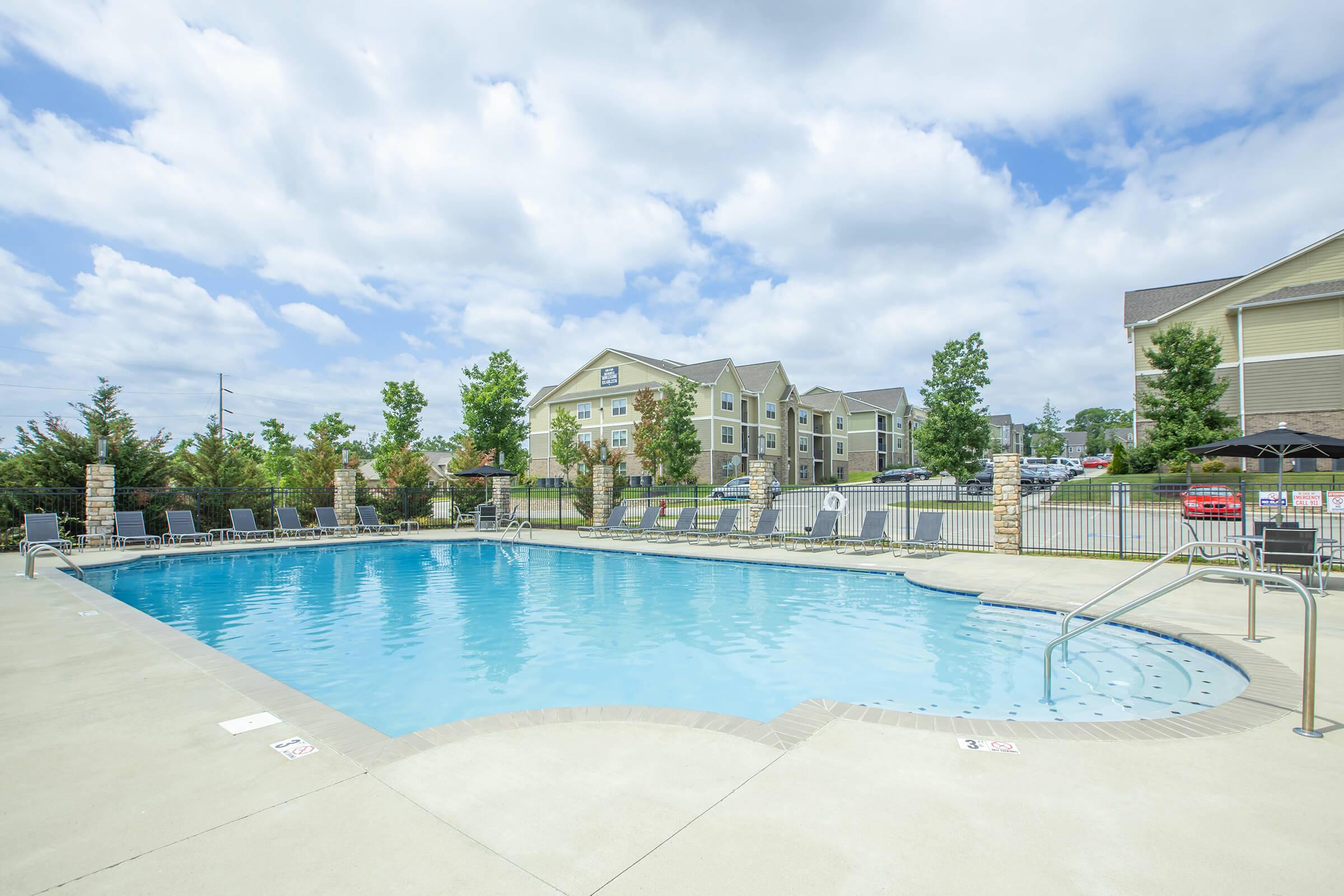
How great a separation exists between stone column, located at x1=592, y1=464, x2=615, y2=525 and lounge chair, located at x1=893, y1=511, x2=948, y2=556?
10.8 m

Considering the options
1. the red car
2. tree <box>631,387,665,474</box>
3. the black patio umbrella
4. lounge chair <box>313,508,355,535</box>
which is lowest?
lounge chair <box>313,508,355,535</box>

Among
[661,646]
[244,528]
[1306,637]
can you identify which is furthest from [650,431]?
[1306,637]

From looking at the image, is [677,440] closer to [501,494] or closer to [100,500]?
[501,494]

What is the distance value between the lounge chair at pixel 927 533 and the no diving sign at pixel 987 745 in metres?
10.5

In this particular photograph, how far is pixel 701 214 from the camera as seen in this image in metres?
19.7

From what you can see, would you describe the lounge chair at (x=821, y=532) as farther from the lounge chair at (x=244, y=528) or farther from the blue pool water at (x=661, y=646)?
the lounge chair at (x=244, y=528)

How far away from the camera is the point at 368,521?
21875mm

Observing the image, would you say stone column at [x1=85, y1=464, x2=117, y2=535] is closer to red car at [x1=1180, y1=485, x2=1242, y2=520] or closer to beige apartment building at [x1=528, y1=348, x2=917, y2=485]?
beige apartment building at [x1=528, y1=348, x2=917, y2=485]

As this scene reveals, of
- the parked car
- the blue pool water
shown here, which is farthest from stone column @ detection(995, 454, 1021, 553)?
the parked car

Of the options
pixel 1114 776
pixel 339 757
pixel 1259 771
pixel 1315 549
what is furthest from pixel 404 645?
pixel 1315 549

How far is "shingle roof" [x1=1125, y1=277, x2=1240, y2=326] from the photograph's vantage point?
1286 inches

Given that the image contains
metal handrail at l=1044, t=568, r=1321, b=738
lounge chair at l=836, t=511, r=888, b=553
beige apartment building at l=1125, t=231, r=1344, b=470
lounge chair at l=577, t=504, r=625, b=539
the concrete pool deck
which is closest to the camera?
the concrete pool deck

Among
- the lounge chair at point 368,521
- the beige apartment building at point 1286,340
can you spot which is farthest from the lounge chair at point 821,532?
the beige apartment building at point 1286,340

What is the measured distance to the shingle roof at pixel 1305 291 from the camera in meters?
26.9
